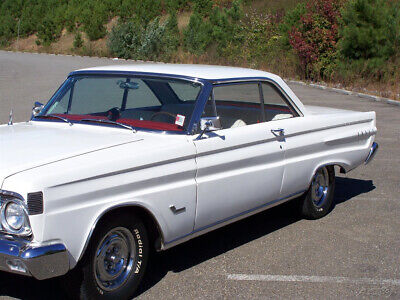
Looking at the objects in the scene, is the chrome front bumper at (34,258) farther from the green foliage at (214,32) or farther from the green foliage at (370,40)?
the green foliage at (214,32)

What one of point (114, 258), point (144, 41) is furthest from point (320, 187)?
point (144, 41)

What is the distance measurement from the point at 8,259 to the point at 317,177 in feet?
12.2

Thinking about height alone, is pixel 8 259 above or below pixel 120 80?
below

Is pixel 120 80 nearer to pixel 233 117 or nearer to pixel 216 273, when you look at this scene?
pixel 233 117

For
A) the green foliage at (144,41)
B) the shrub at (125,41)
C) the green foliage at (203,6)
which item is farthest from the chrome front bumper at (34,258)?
the green foliage at (203,6)

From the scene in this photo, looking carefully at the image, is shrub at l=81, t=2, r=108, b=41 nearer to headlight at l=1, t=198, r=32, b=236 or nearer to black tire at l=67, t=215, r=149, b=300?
black tire at l=67, t=215, r=149, b=300

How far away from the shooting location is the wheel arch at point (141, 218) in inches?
163

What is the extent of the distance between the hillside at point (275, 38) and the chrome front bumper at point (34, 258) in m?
16.5

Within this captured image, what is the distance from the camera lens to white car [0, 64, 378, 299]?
3.96 metres

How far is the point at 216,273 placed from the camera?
5.23m

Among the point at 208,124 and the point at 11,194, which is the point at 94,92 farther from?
the point at 11,194

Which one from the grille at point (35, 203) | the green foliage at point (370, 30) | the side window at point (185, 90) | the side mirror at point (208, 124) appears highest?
the green foliage at point (370, 30)

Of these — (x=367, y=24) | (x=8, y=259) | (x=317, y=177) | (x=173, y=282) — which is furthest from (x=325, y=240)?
(x=367, y=24)

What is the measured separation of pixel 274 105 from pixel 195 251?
1.60 meters
